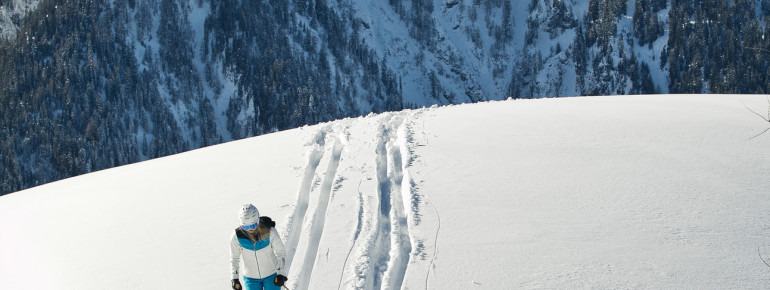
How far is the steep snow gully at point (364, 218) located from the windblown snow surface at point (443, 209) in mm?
43

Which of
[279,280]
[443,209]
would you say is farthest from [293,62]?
[279,280]

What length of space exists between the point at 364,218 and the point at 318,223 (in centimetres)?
93

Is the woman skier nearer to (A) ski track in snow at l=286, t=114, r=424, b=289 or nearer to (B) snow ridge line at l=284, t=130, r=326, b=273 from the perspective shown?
(A) ski track in snow at l=286, t=114, r=424, b=289

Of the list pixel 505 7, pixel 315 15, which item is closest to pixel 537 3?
pixel 505 7

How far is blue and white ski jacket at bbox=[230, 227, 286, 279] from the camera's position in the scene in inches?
377

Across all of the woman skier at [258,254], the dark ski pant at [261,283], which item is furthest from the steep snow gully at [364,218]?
the woman skier at [258,254]

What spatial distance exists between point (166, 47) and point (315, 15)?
113 feet

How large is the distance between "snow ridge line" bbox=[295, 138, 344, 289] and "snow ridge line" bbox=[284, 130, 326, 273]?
0.85 feet

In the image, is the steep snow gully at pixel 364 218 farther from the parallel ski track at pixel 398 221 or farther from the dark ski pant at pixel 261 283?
the dark ski pant at pixel 261 283

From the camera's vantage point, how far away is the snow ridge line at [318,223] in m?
11.0

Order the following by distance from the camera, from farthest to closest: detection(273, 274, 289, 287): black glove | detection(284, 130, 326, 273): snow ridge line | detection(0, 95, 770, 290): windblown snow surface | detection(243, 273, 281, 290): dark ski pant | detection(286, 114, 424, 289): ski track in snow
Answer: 1. detection(284, 130, 326, 273): snow ridge line
2. detection(286, 114, 424, 289): ski track in snow
3. detection(0, 95, 770, 290): windblown snow surface
4. detection(243, 273, 281, 290): dark ski pant
5. detection(273, 274, 289, 287): black glove

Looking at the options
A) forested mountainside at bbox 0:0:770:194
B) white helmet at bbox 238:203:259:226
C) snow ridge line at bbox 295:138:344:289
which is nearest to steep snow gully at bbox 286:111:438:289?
snow ridge line at bbox 295:138:344:289

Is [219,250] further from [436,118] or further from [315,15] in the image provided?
[315,15]

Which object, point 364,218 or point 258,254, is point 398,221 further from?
point 258,254
